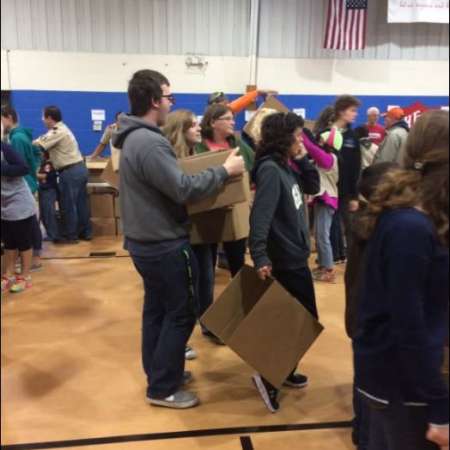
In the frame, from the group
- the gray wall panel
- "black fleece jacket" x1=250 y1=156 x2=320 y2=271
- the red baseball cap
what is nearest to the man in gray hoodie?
"black fleece jacket" x1=250 y1=156 x2=320 y2=271

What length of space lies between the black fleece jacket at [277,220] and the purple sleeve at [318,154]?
36.6 inches

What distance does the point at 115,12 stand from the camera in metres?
1.76

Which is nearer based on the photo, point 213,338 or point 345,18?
point 345,18

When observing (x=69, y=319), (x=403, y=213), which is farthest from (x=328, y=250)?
(x=403, y=213)

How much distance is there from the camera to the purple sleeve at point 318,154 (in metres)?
3.14

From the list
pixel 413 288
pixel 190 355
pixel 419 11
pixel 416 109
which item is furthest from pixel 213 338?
pixel 419 11

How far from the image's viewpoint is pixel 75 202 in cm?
501

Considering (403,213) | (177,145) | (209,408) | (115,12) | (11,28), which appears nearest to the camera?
(403,213)

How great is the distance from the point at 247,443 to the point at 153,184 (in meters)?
1.10

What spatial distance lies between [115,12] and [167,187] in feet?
2.10

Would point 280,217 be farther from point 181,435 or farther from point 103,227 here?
point 103,227

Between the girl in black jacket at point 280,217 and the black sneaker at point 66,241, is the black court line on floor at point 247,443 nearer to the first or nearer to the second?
the girl in black jacket at point 280,217

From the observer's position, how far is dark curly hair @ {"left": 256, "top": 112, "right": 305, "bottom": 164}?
6.88ft

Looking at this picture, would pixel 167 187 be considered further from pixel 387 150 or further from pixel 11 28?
pixel 387 150
